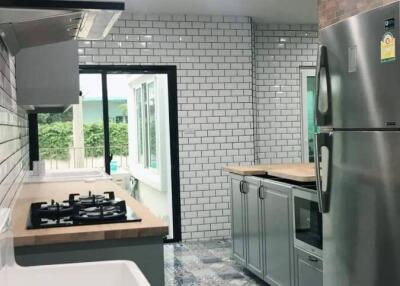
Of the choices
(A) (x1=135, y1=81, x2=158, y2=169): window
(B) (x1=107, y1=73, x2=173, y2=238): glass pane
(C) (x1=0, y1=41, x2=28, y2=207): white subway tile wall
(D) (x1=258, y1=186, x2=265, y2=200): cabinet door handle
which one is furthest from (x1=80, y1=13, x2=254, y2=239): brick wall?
(C) (x1=0, y1=41, x2=28, y2=207): white subway tile wall

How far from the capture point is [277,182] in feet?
12.2

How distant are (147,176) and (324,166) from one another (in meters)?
3.98

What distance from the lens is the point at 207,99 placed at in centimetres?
593

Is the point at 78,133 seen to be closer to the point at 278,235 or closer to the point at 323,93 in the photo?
the point at 278,235

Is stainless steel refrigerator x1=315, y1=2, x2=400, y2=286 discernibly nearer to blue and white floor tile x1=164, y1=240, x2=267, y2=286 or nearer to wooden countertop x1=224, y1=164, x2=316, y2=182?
wooden countertop x1=224, y1=164, x2=316, y2=182

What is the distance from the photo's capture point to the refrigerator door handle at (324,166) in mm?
2699

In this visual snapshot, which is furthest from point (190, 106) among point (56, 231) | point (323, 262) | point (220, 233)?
point (56, 231)

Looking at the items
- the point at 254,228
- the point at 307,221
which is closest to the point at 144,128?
the point at 254,228

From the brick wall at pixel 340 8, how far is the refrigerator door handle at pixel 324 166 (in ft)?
6.22

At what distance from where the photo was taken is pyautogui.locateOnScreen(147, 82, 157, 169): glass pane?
6.19 metres

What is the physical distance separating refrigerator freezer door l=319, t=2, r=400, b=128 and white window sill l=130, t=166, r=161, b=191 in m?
3.71

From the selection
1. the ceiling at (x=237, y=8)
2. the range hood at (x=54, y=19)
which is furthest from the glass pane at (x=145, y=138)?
the range hood at (x=54, y=19)

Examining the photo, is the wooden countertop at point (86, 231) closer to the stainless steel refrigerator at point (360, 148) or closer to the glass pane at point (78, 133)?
the stainless steel refrigerator at point (360, 148)

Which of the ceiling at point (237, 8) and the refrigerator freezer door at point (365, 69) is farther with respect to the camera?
the ceiling at point (237, 8)
